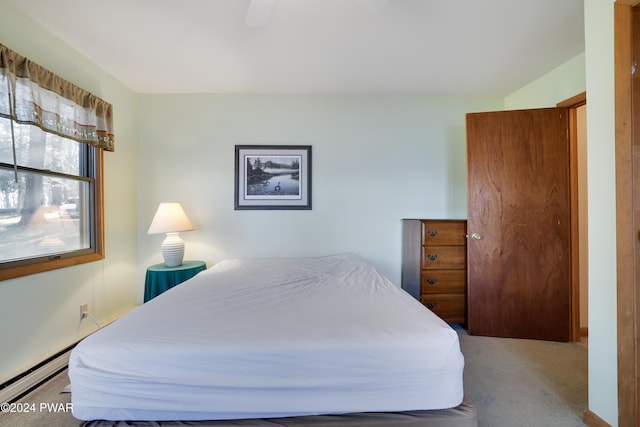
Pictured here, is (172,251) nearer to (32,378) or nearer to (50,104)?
(32,378)

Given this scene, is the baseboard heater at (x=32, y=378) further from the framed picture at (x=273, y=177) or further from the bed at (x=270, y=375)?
the framed picture at (x=273, y=177)

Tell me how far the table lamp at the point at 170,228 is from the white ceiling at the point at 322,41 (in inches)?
50.1

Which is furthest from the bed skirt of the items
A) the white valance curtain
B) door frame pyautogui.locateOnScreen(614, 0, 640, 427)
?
the white valance curtain

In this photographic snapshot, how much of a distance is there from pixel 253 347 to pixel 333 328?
0.34 metres

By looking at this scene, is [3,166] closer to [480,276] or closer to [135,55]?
[135,55]

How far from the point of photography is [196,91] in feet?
9.06

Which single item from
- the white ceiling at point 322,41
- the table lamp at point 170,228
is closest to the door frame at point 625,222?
the white ceiling at point 322,41

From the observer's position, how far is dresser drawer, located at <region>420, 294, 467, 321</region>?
7.94 feet

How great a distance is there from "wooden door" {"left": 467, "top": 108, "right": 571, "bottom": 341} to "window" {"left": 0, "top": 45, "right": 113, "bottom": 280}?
10.6 ft

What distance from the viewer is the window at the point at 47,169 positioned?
1623 mm

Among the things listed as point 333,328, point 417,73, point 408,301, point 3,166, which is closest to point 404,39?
point 417,73

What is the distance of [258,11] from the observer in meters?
1.34

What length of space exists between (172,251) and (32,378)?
1119mm

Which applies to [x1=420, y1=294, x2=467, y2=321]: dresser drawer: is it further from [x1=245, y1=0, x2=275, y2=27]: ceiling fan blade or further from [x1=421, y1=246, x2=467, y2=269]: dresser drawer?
[x1=245, y1=0, x2=275, y2=27]: ceiling fan blade
